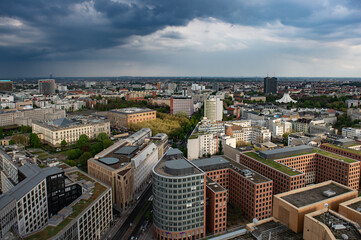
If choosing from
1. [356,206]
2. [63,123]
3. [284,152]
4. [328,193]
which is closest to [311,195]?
[328,193]

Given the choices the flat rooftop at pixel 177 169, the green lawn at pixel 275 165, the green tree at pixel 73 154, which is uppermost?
the flat rooftop at pixel 177 169

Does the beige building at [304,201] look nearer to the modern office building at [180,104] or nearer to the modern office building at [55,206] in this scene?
the modern office building at [55,206]

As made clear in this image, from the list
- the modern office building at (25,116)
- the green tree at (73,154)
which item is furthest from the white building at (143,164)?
the modern office building at (25,116)

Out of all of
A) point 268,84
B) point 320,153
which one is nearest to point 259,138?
point 320,153

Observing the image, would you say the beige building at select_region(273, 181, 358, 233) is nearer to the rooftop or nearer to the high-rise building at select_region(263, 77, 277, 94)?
the rooftop

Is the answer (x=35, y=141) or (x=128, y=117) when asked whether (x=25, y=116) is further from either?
(x=35, y=141)
